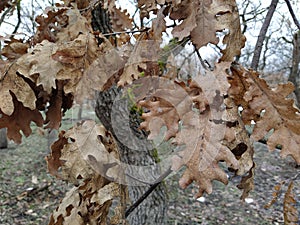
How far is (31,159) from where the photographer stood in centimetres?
593

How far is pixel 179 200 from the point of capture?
4.22 metres

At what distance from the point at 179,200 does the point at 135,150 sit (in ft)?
6.08

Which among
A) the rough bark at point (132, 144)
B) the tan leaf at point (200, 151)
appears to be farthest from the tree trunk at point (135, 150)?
the tan leaf at point (200, 151)

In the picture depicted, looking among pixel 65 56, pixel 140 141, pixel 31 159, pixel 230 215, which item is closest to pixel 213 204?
pixel 230 215

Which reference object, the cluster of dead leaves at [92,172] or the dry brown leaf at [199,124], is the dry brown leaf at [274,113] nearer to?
the dry brown leaf at [199,124]

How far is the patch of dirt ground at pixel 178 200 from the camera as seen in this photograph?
373 centimetres

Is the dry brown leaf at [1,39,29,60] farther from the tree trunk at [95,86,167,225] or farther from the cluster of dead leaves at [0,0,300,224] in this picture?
the tree trunk at [95,86,167,225]

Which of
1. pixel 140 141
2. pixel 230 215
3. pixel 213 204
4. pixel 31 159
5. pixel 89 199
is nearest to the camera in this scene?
pixel 89 199

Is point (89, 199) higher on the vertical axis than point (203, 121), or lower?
lower

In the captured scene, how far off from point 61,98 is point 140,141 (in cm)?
178

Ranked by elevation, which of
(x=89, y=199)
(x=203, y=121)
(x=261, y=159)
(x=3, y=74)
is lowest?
(x=89, y=199)

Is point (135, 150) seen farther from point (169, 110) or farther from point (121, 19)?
point (169, 110)

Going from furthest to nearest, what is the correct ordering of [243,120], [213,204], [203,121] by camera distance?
1. [213,204]
2. [243,120]
3. [203,121]

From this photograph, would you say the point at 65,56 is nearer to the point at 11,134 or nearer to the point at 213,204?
the point at 11,134
